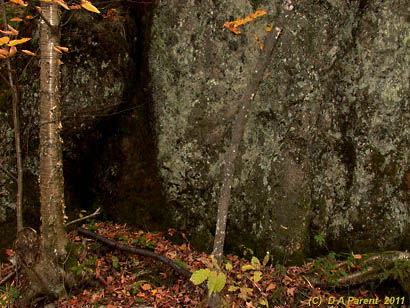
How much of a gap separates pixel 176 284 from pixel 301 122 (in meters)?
2.77

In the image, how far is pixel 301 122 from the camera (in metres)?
4.89

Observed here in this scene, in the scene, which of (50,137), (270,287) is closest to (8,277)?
(50,137)

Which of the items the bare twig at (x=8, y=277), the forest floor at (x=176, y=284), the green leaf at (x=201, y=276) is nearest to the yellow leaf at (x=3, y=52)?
the forest floor at (x=176, y=284)

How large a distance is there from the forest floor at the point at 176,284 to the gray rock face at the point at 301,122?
1.30 ft

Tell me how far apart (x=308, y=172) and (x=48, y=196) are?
11.1 feet

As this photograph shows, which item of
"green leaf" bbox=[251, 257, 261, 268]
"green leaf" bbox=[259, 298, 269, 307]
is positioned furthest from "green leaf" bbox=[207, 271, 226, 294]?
"green leaf" bbox=[259, 298, 269, 307]

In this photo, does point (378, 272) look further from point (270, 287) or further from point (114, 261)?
point (114, 261)

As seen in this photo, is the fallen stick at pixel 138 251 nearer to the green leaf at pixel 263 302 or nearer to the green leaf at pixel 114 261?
the green leaf at pixel 114 261

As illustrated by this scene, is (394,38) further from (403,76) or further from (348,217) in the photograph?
(348,217)

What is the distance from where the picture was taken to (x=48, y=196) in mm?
3869

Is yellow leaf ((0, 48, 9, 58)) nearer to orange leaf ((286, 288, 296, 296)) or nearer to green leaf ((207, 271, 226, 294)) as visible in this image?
green leaf ((207, 271, 226, 294))

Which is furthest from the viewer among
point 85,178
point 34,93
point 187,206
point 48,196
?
point 85,178

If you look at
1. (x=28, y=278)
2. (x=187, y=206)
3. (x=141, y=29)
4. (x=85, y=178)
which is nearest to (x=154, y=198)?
(x=187, y=206)

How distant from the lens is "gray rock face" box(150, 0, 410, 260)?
4.84m
